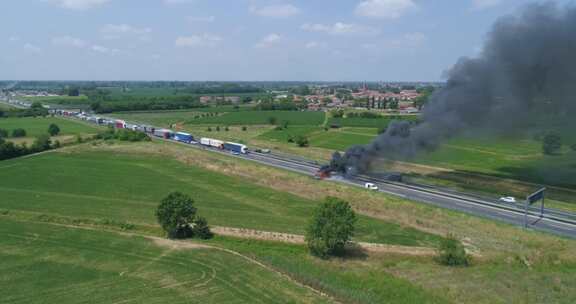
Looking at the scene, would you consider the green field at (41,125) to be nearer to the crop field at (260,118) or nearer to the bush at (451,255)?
the crop field at (260,118)

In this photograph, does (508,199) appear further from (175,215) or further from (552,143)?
(175,215)

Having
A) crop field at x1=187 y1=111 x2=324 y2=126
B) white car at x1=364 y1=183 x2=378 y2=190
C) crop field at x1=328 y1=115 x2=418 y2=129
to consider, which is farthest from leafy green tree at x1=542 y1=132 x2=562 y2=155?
crop field at x1=187 y1=111 x2=324 y2=126

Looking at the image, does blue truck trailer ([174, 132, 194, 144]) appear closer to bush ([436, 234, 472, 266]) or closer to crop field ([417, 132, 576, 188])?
crop field ([417, 132, 576, 188])

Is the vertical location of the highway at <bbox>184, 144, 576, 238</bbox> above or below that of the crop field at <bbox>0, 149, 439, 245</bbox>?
above

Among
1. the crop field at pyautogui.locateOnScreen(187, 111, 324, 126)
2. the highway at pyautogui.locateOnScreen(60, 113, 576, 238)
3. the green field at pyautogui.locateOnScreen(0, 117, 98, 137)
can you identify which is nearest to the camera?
the highway at pyautogui.locateOnScreen(60, 113, 576, 238)

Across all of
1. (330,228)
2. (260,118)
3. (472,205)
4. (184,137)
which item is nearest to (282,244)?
(330,228)

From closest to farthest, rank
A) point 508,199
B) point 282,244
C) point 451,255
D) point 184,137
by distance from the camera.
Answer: point 451,255 → point 282,244 → point 508,199 → point 184,137

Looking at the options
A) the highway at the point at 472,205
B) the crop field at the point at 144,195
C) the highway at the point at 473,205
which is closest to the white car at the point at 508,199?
the highway at the point at 473,205
